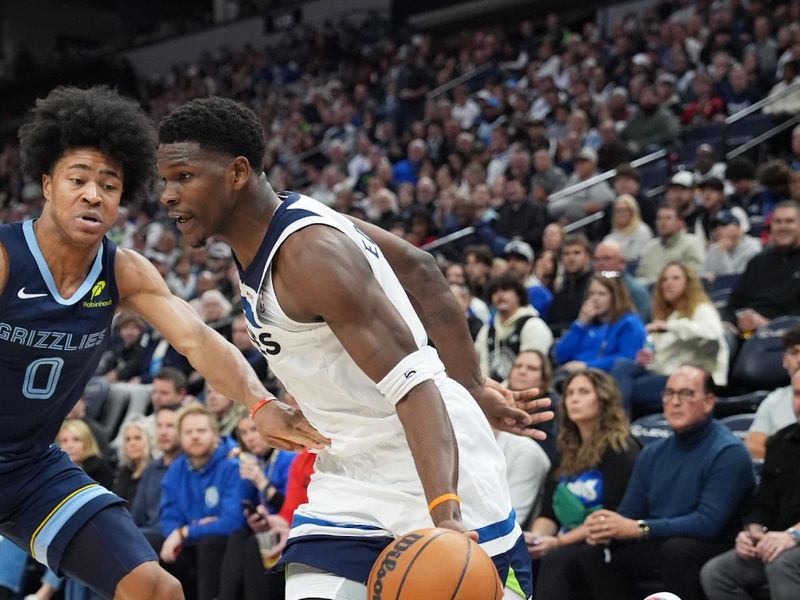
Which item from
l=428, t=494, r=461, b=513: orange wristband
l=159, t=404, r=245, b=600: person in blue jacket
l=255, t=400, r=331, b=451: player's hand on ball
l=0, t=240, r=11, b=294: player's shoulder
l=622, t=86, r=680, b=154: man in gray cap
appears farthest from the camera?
l=622, t=86, r=680, b=154: man in gray cap

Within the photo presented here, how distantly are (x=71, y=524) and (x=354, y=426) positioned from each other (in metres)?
1.32

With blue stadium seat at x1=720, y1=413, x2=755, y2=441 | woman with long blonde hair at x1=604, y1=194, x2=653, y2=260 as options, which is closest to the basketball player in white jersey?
blue stadium seat at x1=720, y1=413, x2=755, y2=441

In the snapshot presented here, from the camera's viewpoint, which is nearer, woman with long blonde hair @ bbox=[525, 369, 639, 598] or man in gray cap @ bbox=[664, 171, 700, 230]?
woman with long blonde hair @ bbox=[525, 369, 639, 598]

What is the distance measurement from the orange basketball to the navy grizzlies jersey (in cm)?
172

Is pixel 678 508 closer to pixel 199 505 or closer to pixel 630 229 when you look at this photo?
pixel 199 505

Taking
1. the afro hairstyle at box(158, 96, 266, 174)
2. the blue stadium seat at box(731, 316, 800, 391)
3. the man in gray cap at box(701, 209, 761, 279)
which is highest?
the afro hairstyle at box(158, 96, 266, 174)

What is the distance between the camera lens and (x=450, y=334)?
3.41m

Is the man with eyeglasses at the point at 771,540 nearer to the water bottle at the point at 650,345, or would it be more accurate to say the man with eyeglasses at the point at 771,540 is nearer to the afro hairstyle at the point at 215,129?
the water bottle at the point at 650,345

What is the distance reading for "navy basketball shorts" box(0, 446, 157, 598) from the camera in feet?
11.8

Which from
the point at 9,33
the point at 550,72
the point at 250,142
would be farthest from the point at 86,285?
the point at 9,33

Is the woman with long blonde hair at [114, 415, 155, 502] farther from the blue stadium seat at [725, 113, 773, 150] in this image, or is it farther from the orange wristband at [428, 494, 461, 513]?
the blue stadium seat at [725, 113, 773, 150]

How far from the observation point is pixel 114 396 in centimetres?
964

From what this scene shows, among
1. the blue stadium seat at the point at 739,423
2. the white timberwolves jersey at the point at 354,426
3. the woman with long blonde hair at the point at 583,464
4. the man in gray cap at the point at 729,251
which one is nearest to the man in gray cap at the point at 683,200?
the man in gray cap at the point at 729,251

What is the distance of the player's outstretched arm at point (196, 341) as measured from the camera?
3277 millimetres
